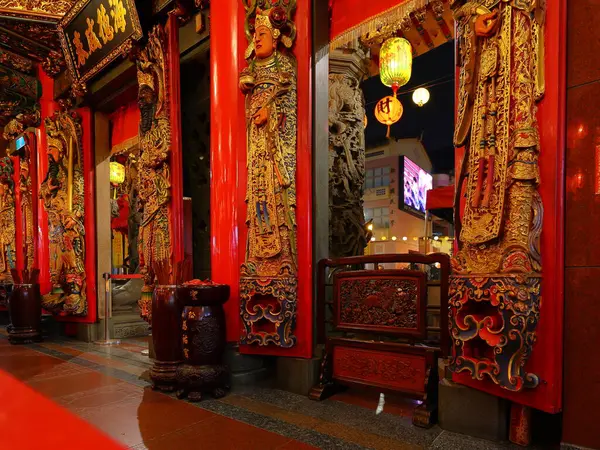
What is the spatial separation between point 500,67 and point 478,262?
3.44 feet

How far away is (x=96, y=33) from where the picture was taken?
466cm

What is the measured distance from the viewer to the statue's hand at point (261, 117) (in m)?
3.15

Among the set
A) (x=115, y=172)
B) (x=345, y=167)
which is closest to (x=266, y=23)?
(x=345, y=167)

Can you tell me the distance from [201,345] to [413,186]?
44.3ft

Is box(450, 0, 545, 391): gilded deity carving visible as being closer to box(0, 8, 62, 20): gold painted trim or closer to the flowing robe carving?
the flowing robe carving

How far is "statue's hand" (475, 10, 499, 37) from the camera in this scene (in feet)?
6.82

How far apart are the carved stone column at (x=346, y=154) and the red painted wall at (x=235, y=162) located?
4.62 ft

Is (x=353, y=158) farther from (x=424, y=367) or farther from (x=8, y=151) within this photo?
(x=8, y=151)

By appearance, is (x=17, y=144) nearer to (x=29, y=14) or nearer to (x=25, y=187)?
(x=25, y=187)

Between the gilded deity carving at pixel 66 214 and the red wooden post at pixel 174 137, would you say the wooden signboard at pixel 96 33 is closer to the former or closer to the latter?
the red wooden post at pixel 174 137

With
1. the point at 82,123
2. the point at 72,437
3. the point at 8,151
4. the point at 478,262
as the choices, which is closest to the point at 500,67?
the point at 478,262

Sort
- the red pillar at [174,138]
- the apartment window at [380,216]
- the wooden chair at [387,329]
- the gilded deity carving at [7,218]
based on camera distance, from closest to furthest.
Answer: the wooden chair at [387,329]
the red pillar at [174,138]
the gilded deity carving at [7,218]
the apartment window at [380,216]

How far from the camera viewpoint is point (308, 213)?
312 cm

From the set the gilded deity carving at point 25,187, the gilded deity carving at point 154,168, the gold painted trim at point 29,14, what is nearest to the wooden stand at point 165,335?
the gilded deity carving at point 154,168
